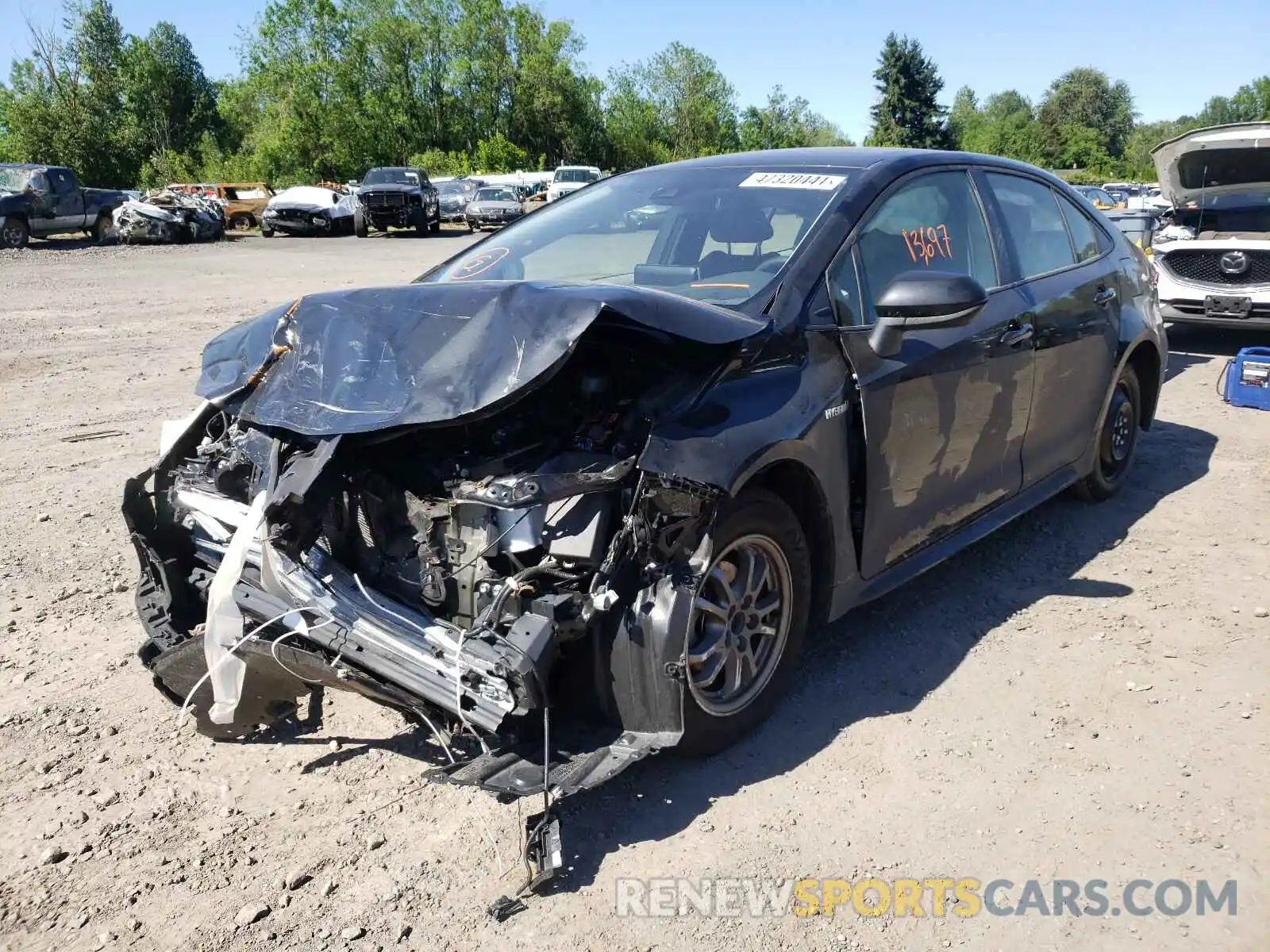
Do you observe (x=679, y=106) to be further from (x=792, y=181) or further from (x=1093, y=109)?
(x=792, y=181)

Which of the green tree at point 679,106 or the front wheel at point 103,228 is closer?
the front wheel at point 103,228

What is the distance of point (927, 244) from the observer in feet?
12.8

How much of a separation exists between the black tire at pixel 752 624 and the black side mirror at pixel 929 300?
74cm

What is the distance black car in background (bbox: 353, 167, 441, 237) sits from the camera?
102ft

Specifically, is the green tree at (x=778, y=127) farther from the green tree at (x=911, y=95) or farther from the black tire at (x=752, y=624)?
the black tire at (x=752, y=624)

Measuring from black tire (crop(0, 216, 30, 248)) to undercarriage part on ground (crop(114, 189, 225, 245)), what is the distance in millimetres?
2565

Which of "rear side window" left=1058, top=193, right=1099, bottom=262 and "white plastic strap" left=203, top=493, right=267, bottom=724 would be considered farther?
"rear side window" left=1058, top=193, right=1099, bottom=262

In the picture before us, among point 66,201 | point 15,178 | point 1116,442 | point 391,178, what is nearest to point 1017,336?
point 1116,442

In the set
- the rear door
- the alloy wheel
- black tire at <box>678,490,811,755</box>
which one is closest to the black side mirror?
black tire at <box>678,490,811,755</box>

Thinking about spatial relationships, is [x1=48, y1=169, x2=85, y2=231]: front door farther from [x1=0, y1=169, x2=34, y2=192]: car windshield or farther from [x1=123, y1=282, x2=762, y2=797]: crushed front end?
[x1=123, y1=282, x2=762, y2=797]: crushed front end

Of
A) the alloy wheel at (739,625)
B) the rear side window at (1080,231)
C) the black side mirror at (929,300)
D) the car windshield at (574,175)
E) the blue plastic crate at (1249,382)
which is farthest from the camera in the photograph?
the car windshield at (574,175)

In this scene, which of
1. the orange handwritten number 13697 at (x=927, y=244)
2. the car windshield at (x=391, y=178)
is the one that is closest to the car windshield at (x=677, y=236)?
the orange handwritten number 13697 at (x=927, y=244)

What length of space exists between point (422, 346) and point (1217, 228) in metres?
9.72

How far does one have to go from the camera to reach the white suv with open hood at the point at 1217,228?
9.14m
